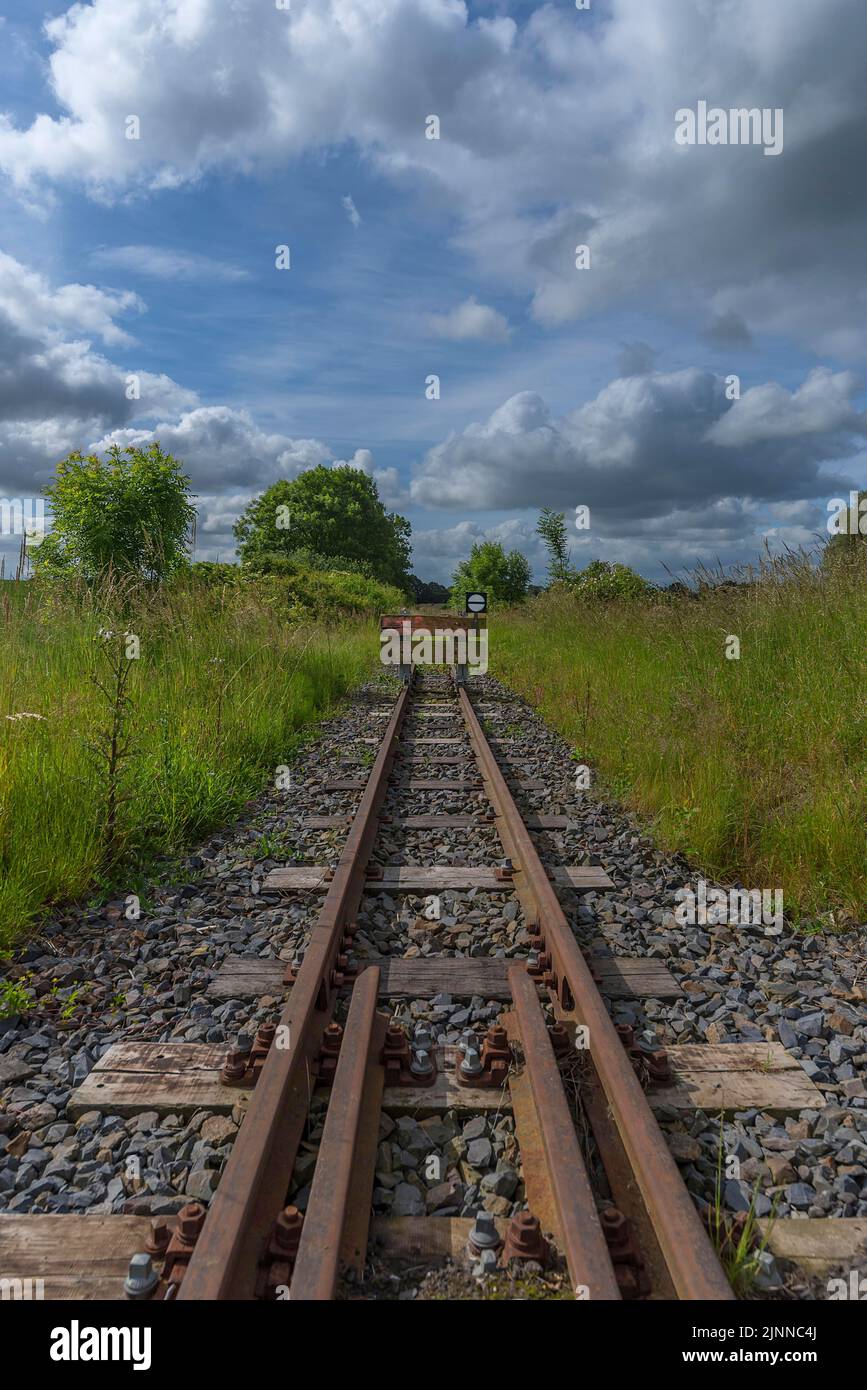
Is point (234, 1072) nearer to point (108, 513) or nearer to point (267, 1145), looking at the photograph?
point (267, 1145)

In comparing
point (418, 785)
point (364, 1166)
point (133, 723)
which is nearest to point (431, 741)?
point (418, 785)

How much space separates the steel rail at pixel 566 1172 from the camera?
5.41 ft

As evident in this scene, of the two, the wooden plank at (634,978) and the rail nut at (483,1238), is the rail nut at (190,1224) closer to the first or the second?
the rail nut at (483,1238)

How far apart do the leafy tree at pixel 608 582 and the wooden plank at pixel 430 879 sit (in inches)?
593

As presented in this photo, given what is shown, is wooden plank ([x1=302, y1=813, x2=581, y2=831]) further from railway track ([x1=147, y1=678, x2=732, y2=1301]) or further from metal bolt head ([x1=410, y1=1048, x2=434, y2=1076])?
metal bolt head ([x1=410, y1=1048, x2=434, y2=1076])

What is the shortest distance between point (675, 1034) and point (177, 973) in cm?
194

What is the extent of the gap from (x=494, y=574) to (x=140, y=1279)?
143 feet

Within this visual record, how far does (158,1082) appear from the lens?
255 centimetres

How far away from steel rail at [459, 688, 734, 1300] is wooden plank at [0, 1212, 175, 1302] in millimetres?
1146

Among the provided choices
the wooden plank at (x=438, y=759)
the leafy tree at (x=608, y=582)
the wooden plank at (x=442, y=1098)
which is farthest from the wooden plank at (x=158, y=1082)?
the leafy tree at (x=608, y=582)

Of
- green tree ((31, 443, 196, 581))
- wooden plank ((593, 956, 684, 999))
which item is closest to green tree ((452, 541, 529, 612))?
green tree ((31, 443, 196, 581))

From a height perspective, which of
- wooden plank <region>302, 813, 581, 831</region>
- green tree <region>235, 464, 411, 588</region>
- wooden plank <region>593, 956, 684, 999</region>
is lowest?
wooden plank <region>593, 956, 684, 999</region>

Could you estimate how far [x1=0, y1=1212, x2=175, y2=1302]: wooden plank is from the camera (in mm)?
1823
